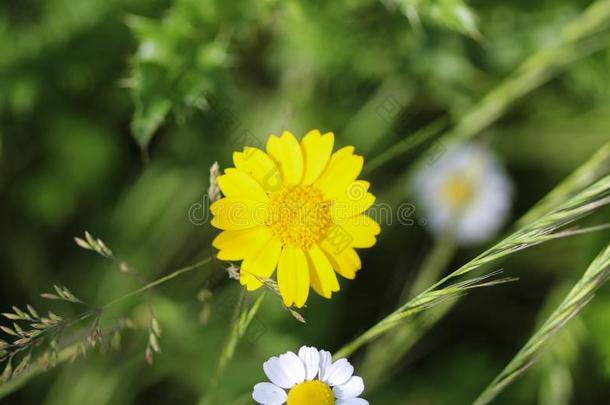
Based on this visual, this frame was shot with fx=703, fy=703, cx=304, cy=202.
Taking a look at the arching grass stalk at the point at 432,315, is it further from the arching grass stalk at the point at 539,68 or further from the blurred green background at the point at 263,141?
the arching grass stalk at the point at 539,68

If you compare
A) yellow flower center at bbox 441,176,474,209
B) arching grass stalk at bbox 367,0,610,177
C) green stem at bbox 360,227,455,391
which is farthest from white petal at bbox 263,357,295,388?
yellow flower center at bbox 441,176,474,209

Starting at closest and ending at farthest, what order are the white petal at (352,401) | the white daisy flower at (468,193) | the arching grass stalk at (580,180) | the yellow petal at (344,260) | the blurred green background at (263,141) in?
the white petal at (352,401) → the yellow petal at (344,260) → the arching grass stalk at (580,180) → the blurred green background at (263,141) → the white daisy flower at (468,193)

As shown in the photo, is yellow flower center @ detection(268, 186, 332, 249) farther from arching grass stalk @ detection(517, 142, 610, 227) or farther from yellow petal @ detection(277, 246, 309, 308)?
arching grass stalk @ detection(517, 142, 610, 227)

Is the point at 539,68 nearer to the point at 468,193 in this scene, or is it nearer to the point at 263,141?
the point at 468,193

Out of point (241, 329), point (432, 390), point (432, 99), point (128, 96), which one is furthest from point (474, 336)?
point (128, 96)

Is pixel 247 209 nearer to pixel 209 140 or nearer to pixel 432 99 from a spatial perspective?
pixel 209 140

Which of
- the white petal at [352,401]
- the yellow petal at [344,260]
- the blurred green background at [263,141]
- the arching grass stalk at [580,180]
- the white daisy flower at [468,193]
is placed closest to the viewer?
the white petal at [352,401]

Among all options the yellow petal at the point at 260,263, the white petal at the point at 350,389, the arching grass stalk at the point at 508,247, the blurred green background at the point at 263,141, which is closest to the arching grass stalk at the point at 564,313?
the arching grass stalk at the point at 508,247
